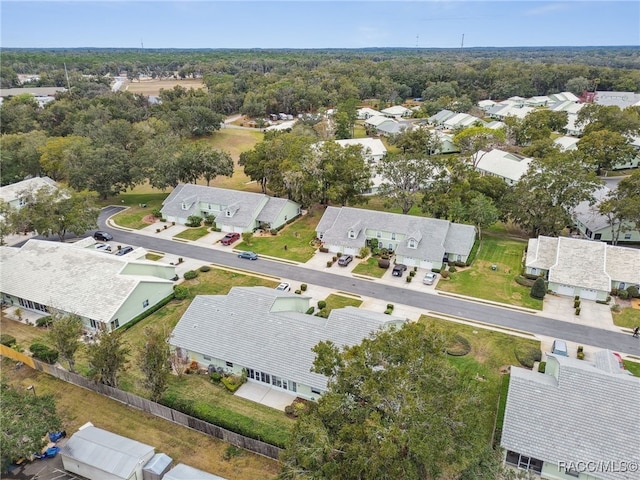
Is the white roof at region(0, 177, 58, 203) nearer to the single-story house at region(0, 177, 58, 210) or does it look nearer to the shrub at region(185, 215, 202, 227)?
the single-story house at region(0, 177, 58, 210)

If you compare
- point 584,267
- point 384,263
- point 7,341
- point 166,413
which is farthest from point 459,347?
point 7,341

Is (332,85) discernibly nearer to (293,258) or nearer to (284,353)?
(293,258)

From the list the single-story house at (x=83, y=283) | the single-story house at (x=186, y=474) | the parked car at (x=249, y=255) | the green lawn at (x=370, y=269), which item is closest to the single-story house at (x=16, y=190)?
the single-story house at (x=83, y=283)

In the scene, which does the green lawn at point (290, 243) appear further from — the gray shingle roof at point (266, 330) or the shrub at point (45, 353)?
the shrub at point (45, 353)

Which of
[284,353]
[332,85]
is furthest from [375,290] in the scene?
[332,85]

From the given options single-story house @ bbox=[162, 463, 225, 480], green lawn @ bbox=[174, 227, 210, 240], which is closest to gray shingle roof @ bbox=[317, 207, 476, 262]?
green lawn @ bbox=[174, 227, 210, 240]

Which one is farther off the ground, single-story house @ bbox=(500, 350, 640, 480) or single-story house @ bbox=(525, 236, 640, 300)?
single-story house @ bbox=(525, 236, 640, 300)

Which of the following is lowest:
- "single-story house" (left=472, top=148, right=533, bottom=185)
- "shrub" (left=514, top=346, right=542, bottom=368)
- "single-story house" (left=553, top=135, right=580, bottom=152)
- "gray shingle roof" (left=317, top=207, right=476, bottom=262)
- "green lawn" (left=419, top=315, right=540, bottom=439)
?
"green lawn" (left=419, top=315, right=540, bottom=439)

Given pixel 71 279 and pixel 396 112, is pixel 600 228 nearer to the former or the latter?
pixel 71 279
